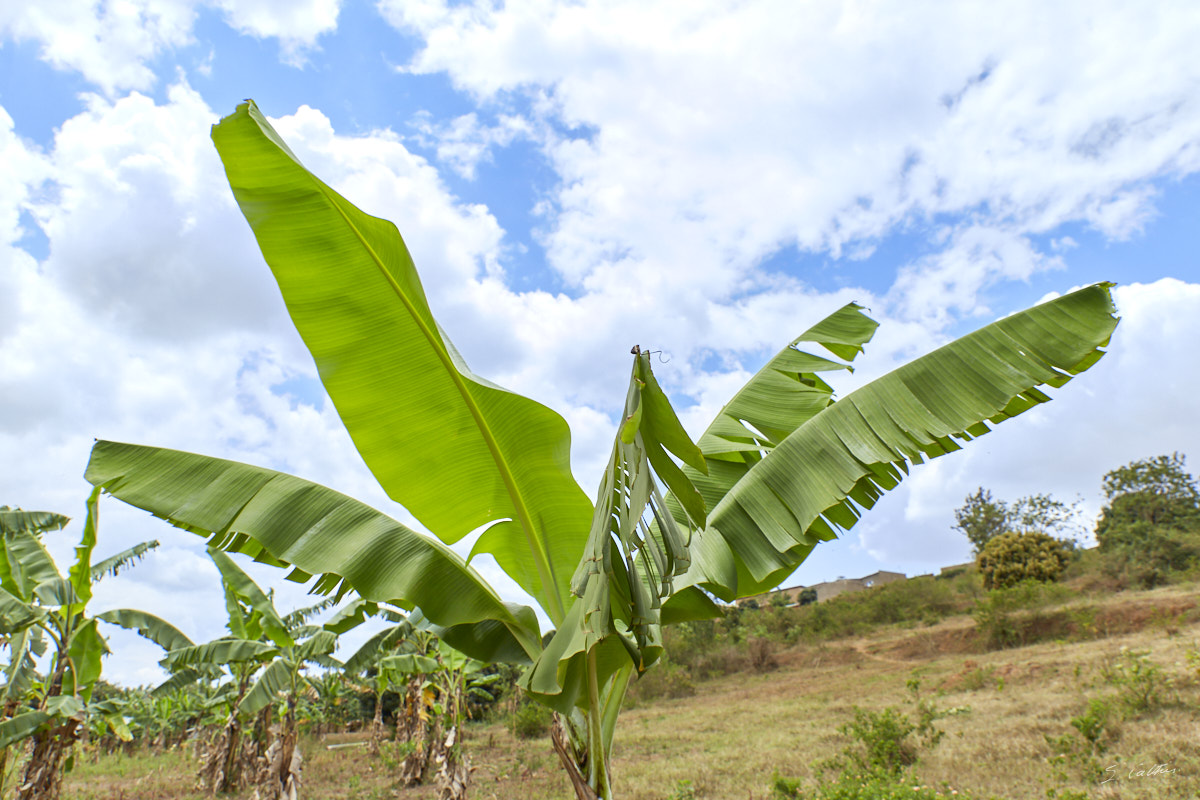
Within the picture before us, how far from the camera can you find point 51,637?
7445mm

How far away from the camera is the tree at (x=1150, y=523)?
19.4 meters

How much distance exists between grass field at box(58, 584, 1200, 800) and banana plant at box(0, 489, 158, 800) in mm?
4067

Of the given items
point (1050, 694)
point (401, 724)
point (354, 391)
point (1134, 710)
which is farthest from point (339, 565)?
point (401, 724)

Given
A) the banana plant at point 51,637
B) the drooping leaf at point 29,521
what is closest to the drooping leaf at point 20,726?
the banana plant at point 51,637

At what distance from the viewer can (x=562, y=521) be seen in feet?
10.6

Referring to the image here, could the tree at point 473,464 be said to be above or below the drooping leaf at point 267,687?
above

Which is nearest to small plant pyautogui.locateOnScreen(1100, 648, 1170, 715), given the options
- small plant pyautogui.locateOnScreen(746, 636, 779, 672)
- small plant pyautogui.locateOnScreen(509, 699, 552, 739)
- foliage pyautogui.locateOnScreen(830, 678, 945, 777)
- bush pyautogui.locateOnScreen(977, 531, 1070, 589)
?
foliage pyautogui.locateOnScreen(830, 678, 945, 777)

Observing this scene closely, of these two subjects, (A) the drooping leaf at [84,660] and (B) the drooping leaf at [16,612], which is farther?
(A) the drooping leaf at [84,660]

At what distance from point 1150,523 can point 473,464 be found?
1079 inches

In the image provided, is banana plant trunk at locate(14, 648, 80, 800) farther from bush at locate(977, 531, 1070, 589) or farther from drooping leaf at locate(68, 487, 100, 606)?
bush at locate(977, 531, 1070, 589)

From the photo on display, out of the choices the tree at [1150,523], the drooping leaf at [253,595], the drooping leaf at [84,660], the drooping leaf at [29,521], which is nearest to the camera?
the drooping leaf at [84,660]

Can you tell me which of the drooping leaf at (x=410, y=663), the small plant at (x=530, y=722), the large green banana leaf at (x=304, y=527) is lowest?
the small plant at (x=530, y=722)

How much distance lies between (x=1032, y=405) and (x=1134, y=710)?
6.92 m

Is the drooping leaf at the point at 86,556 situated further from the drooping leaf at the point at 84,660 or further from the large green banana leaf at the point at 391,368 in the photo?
the large green banana leaf at the point at 391,368
